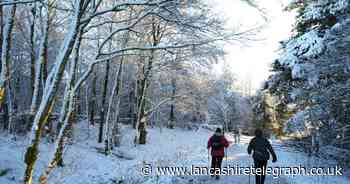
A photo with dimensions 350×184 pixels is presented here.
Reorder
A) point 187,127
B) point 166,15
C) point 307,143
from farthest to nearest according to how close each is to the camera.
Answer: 1. point 187,127
2. point 307,143
3. point 166,15

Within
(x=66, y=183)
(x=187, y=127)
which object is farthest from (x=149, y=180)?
(x=187, y=127)

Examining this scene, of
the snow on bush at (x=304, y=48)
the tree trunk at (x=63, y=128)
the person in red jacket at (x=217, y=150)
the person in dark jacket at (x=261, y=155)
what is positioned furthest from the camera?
the snow on bush at (x=304, y=48)

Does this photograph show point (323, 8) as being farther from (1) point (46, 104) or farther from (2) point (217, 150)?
(1) point (46, 104)

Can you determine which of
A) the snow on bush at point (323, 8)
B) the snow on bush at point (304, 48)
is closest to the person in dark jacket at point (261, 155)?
the snow on bush at point (304, 48)

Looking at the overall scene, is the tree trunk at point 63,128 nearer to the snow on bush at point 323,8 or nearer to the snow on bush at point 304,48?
the snow on bush at point 304,48

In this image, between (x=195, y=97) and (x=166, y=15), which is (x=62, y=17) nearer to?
(x=166, y=15)

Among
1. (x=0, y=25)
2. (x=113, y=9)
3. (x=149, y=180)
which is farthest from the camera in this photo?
(x=149, y=180)

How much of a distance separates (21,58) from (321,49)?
2466 centimetres

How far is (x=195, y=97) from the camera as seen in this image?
26.9m

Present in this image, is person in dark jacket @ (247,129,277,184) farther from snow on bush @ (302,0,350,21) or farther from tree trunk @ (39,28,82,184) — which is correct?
snow on bush @ (302,0,350,21)

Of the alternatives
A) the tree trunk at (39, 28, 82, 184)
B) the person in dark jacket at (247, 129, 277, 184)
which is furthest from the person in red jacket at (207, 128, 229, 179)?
the tree trunk at (39, 28, 82, 184)

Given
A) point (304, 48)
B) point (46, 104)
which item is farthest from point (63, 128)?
point (304, 48)

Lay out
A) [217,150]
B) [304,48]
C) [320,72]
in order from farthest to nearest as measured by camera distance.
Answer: [304,48] → [320,72] → [217,150]

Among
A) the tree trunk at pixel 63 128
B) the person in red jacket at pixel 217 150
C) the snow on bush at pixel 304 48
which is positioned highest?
the snow on bush at pixel 304 48
